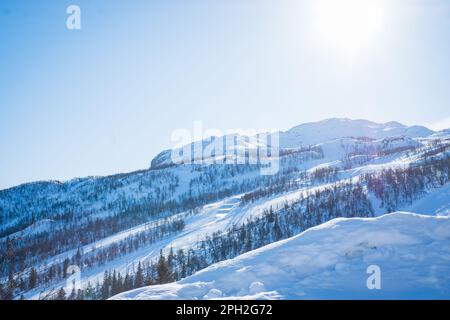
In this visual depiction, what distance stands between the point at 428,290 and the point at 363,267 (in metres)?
2.90

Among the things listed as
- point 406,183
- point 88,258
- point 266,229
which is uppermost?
point 406,183

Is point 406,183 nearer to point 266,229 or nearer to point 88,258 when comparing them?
point 266,229

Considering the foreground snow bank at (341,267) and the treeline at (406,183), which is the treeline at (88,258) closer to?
the treeline at (406,183)

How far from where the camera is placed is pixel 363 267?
53.2 feet

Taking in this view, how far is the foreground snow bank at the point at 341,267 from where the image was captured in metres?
14.4

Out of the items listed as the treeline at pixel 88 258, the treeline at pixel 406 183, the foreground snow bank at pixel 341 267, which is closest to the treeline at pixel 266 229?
the treeline at pixel 406 183

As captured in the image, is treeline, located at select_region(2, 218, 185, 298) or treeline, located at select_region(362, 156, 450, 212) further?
treeline, located at select_region(362, 156, 450, 212)

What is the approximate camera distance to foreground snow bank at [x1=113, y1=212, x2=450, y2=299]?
14.4 meters

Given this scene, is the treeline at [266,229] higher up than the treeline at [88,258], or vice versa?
the treeline at [266,229]

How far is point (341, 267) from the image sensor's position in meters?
16.6

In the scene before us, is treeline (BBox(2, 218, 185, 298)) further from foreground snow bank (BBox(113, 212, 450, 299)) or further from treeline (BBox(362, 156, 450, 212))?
foreground snow bank (BBox(113, 212, 450, 299))

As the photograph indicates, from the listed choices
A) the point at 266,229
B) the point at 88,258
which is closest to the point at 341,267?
the point at 266,229

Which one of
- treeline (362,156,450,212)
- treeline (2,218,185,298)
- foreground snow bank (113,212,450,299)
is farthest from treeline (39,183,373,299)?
foreground snow bank (113,212,450,299)

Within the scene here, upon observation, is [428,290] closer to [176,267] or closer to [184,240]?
[176,267]
